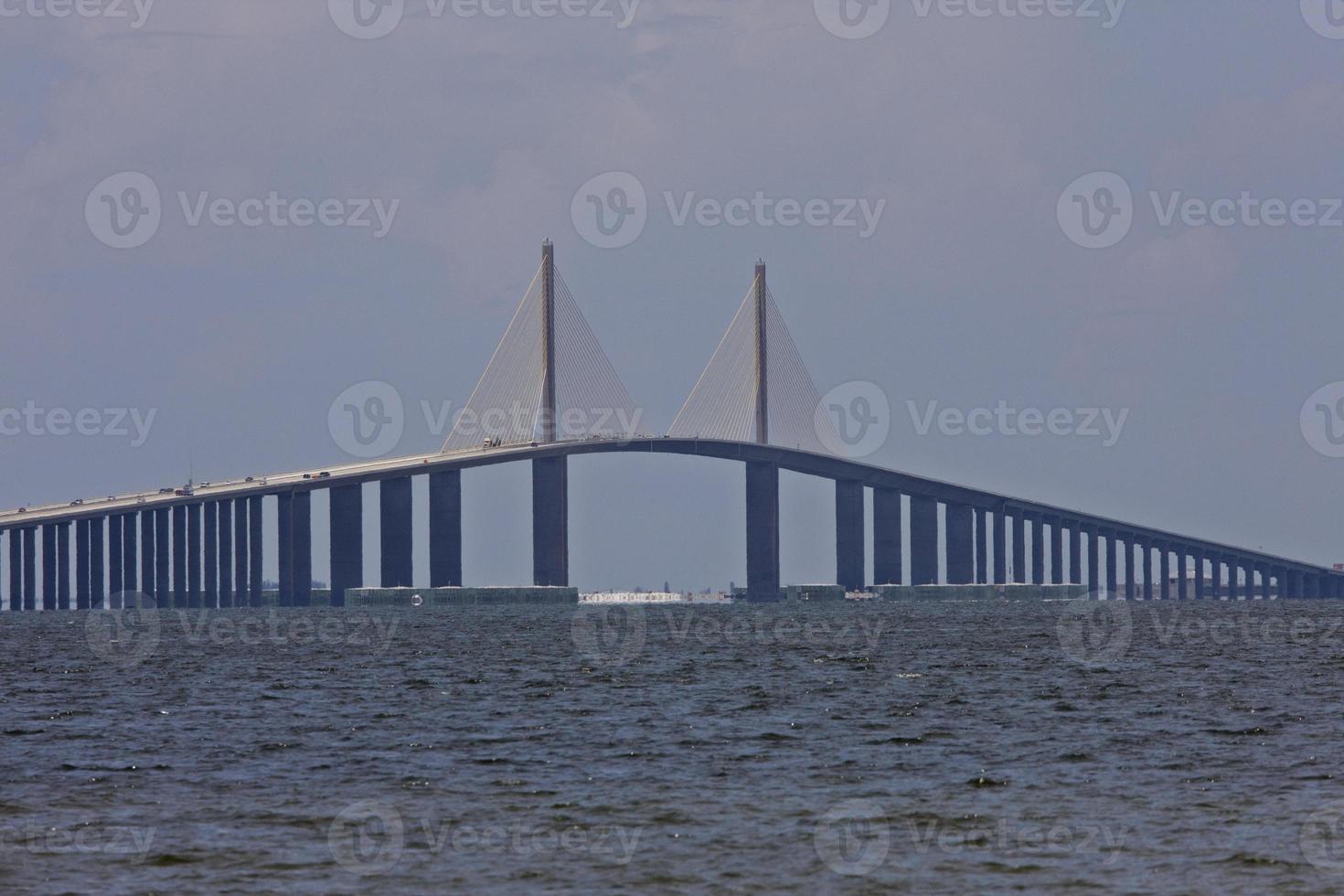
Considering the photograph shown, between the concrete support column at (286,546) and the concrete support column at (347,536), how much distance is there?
2516 millimetres

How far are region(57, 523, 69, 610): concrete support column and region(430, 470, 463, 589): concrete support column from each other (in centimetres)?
3204

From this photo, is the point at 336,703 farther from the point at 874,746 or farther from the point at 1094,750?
the point at 1094,750

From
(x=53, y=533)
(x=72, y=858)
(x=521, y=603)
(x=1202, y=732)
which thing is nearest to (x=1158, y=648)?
(x=1202, y=732)

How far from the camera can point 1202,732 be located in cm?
3456

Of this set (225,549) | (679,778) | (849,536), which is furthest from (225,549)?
(679,778)

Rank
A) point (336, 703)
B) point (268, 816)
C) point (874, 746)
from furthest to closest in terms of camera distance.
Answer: point (336, 703)
point (874, 746)
point (268, 816)

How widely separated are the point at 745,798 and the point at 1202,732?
1183 cm

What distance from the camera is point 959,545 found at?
598 ft

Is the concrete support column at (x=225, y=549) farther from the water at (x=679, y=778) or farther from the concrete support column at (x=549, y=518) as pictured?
the water at (x=679, y=778)
